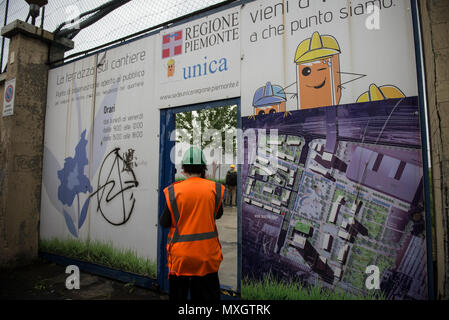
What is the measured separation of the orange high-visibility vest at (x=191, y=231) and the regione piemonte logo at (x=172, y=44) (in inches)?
94.0

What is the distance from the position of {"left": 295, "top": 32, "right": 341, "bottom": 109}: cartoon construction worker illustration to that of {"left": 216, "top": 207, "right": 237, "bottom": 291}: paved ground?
236 cm

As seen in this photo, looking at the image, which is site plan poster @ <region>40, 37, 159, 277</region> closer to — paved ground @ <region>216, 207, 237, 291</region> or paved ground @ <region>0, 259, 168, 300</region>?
paved ground @ <region>0, 259, 168, 300</region>

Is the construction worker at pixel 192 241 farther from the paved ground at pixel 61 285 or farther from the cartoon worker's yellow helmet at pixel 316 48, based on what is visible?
the cartoon worker's yellow helmet at pixel 316 48

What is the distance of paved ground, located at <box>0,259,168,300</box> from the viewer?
138 inches

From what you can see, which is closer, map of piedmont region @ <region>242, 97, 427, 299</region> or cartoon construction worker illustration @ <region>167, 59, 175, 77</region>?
map of piedmont region @ <region>242, 97, 427, 299</region>

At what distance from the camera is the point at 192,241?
2096 mm

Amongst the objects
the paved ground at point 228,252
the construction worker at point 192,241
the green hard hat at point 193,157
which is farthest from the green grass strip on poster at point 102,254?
the green hard hat at point 193,157

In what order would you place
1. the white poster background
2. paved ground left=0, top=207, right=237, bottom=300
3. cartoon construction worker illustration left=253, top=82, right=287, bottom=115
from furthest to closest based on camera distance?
the white poster background, paved ground left=0, top=207, right=237, bottom=300, cartoon construction worker illustration left=253, top=82, right=287, bottom=115

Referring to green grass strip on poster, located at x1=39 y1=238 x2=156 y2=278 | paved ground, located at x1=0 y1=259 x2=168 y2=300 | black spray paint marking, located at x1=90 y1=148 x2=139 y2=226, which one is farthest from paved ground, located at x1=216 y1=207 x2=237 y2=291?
black spray paint marking, located at x1=90 y1=148 x2=139 y2=226

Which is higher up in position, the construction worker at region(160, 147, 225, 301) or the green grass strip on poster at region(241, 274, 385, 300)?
the construction worker at region(160, 147, 225, 301)

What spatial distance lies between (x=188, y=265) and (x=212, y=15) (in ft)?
10.1

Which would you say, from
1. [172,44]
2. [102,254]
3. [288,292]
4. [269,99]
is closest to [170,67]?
[172,44]

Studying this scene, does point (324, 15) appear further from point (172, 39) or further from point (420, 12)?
point (172, 39)

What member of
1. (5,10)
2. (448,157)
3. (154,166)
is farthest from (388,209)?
(5,10)
